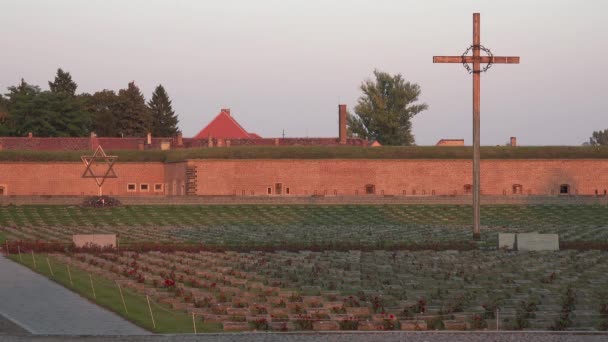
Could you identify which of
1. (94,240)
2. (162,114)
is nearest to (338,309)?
(94,240)

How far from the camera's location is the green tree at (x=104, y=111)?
103356mm

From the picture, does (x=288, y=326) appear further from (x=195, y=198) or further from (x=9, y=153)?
(x=9, y=153)

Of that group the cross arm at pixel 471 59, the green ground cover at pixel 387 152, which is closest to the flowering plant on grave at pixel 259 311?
the cross arm at pixel 471 59

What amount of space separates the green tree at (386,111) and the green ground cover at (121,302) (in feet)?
236

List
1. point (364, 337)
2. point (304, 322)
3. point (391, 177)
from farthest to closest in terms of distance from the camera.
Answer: point (391, 177)
point (304, 322)
point (364, 337)

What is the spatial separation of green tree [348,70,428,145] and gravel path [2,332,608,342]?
266 ft

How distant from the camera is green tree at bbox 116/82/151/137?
110m

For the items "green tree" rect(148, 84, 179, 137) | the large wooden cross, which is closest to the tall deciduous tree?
"green tree" rect(148, 84, 179, 137)

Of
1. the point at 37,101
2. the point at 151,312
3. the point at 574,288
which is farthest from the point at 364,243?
the point at 37,101

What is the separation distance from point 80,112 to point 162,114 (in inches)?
1069

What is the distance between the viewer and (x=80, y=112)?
9475 centimetres

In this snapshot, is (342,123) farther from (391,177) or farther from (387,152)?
(391,177)

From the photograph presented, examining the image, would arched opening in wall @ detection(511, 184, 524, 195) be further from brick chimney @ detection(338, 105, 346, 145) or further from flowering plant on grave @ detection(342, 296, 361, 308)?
flowering plant on grave @ detection(342, 296, 361, 308)

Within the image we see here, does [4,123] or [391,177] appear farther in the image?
[4,123]
